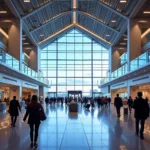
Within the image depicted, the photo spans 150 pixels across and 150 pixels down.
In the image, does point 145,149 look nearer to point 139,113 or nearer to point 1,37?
point 139,113

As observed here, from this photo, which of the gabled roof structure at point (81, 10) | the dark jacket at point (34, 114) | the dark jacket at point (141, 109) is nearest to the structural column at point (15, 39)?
the gabled roof structure at point (81, 10)

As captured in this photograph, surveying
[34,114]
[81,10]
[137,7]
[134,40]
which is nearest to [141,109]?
[34,114]

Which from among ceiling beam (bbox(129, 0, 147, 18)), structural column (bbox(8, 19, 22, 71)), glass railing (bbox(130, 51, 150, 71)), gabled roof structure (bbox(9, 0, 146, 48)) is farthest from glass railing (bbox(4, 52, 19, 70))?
ceiling beam (bbox(129, 0, 147, 18))

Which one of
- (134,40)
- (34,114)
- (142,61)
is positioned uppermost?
(134,40)

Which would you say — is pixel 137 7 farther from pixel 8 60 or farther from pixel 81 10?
pixel 81 10

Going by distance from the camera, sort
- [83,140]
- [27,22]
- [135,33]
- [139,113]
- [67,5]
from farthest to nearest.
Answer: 1. [67,5]
2. [27,22]
3. [135,33]
4. [139,113]
5. [83,140]

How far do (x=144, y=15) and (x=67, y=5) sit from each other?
14.3m

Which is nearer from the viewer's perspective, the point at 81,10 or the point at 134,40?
the point at 134,40

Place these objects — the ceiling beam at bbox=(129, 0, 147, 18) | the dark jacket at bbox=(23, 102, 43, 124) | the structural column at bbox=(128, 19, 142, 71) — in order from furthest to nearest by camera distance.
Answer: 1. the structural column at bbox=(128, 19, 142, 71)
2. the ceiling beam at bbox=(129, 0, 147, 18)
3. the dark jacket at bbox=(23, 102, 43, 124)

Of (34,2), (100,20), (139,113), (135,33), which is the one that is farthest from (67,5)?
(139,113)

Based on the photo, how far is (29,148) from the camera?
7.83 meters

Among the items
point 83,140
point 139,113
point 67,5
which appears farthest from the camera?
point 67,5

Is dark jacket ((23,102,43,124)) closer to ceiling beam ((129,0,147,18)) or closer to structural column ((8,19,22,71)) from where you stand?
ceiling beam ((129,0,147,18))

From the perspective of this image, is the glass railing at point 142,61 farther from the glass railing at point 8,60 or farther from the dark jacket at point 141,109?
the dark jacket at point 141,109
